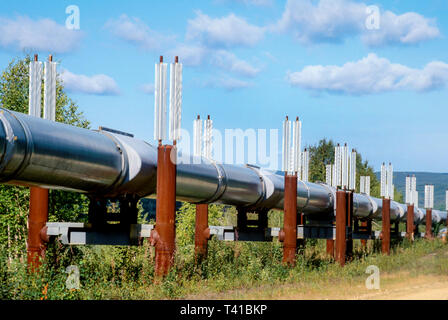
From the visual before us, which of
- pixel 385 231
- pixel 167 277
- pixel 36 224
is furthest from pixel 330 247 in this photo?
pixel 36 224

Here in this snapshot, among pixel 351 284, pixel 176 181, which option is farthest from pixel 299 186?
pixel 176 181

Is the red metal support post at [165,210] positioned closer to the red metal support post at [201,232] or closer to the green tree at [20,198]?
the red metal support post at [201,232]

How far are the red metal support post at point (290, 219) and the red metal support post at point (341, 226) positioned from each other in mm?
3532

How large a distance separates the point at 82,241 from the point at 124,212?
104 cm

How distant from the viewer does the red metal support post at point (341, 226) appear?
23.0 m

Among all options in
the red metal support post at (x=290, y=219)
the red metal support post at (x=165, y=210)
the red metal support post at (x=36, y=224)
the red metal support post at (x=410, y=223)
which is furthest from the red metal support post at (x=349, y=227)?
the red metal support post at (x=410, y=223)

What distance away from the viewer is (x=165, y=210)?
13.8 meters

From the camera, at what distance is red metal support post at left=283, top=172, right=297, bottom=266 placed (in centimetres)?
1989

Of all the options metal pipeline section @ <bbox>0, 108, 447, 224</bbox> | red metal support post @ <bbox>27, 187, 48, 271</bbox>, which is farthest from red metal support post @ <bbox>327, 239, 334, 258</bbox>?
red metal support post @ <bbox>27, 187, 48, 271</bbox>

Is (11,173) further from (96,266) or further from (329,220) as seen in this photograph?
(329,220)

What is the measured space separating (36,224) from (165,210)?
9.47 feet

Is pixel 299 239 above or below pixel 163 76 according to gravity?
below

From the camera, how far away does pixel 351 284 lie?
15.6 m
